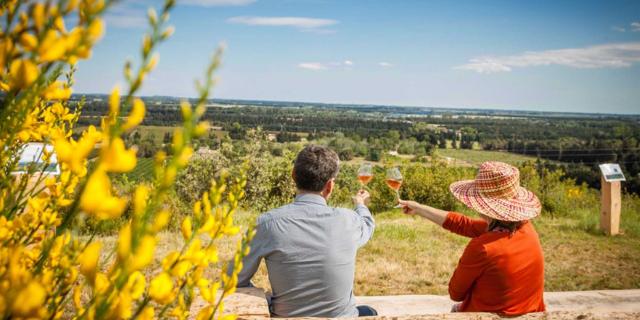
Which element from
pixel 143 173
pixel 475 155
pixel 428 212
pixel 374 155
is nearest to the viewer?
pixel 428 212

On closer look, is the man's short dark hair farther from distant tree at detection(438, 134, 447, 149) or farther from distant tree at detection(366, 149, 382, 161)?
distant tree at detection(438, 134, 447, 149)

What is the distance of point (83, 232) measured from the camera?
22.5 feet

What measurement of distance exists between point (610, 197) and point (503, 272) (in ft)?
20.0

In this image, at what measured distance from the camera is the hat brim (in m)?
2.33

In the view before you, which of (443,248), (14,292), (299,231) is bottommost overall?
(443,248)

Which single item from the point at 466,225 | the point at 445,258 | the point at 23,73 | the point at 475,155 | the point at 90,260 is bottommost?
the point at 475,155

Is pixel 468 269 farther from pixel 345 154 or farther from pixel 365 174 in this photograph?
pixel 345 154

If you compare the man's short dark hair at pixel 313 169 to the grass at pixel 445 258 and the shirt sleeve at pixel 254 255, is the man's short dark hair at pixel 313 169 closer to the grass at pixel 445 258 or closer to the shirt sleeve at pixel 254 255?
the shirt sleeve at pixel 254 255

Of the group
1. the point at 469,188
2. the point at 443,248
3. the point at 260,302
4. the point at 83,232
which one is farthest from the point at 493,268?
the point at 83,232

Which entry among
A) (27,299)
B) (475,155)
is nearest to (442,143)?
(475,155)

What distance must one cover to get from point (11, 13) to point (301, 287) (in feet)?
6.23

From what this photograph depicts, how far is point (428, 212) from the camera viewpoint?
3.05 metres

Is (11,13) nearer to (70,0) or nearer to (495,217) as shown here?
(70,0)

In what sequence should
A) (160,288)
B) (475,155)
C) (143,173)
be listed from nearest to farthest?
(160,288) < (143,173) < (475,155)
